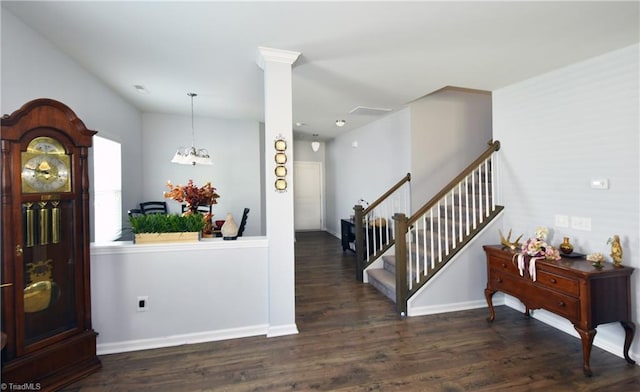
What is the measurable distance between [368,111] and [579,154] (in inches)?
117

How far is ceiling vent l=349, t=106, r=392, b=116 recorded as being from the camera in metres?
4.96

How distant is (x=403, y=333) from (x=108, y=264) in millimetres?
2810

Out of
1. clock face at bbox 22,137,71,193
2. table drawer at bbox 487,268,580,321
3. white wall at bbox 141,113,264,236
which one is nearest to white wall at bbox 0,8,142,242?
clock face at bbox 22,137,71,193

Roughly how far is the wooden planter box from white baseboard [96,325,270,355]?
879 millimetres

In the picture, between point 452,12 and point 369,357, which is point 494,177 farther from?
point 369,357

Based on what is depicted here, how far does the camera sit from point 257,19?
229 centimetres

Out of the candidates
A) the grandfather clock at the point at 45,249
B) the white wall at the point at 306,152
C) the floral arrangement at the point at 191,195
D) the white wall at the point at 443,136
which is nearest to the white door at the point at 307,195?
the white wall at the point at 306,152

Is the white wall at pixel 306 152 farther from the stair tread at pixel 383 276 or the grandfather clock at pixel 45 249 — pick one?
the grandfather clock at pixel 45 249

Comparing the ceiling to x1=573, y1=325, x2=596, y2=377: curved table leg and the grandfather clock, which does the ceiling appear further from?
x1=573, y1=325, x2=596, y2=377: curved table leg

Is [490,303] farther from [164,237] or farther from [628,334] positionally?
[164,237]

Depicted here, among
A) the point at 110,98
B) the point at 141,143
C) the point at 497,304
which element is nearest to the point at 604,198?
the point at 497,304

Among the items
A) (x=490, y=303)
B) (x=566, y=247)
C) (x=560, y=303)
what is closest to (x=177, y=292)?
(x=490, y=303)

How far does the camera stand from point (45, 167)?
2.19 m

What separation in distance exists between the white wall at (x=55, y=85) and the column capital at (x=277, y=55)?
1839 mm
